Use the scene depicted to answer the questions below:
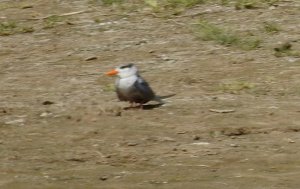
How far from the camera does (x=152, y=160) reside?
914cm

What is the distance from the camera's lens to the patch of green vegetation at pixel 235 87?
1109cm

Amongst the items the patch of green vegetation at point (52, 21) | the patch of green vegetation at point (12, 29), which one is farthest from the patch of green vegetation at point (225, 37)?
the patch of green vegetation at point (12, 29)

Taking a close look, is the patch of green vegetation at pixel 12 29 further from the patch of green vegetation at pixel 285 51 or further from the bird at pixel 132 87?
the patch of green vegetation at pixel 285 51

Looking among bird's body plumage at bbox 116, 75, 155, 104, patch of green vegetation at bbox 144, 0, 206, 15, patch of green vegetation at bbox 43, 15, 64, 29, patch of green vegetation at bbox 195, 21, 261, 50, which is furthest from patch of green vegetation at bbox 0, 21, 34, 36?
bird's body plumage at bbox 116, 75, 155, 104

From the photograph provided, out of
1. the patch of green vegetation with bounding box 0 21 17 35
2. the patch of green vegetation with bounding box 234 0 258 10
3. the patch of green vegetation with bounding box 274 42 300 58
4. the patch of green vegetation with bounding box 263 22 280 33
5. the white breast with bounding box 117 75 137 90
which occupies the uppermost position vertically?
the white breast with bounding box 117 75 137 90

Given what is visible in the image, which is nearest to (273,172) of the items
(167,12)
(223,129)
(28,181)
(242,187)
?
(242,187)

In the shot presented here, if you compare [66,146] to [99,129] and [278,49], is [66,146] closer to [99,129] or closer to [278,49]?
[99,129]

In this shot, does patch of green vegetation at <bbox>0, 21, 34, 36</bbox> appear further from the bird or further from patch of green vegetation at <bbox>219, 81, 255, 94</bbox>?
patch of green vegetation at <bbox>219, 81, 255, 94</bbox>

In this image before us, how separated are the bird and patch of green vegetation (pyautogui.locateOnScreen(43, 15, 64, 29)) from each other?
2.81 metres

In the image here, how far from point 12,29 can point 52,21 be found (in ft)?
1.67

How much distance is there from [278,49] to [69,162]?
3972mm

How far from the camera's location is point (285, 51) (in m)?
12.3

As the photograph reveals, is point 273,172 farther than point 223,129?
No

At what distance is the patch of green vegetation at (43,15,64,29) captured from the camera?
13398 mm
